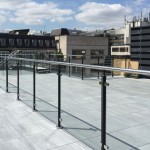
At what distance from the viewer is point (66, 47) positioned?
49344 mm

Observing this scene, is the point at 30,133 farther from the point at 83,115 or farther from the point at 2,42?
the point at 2,42

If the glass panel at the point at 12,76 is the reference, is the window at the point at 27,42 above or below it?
above

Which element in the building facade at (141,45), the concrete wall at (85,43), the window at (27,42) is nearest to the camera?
the building facade at (141,45)

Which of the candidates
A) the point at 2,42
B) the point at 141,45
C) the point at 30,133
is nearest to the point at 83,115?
the point at 30,133

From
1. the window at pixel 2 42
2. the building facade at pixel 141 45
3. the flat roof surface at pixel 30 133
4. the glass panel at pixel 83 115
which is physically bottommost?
the flat roof surface at pixel 30 133

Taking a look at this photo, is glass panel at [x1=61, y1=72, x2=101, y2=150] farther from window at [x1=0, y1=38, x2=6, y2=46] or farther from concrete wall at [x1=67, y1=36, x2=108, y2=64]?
concrete wall at [x1=67, y1=36, x2=108, y2=64]

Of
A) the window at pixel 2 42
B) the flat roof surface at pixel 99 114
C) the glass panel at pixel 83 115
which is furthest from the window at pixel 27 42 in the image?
the glass panel at pixel 83 115

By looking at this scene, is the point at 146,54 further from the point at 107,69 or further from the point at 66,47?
the point at 66,47

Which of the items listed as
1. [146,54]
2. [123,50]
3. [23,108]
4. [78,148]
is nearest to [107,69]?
[78,148]

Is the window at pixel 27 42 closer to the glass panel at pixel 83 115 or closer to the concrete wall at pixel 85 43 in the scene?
the concrete wall at pixel 85 43

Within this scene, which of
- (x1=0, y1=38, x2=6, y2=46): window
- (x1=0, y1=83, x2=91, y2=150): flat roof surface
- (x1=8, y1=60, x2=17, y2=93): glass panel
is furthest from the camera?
(x1=0, y1=38, x2=6, y2=46): window

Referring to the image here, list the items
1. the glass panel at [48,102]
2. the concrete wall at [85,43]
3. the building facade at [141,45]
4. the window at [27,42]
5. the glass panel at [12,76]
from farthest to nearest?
the window at [27,42], the concrete wall at [85,43], the building facade at [141,45], the glass panel at [12,76], the glass panel at [48,102]

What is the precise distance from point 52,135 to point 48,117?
84 cm

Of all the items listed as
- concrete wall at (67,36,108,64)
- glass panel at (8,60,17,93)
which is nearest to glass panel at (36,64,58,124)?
glass panel at (8,60,17,93)
